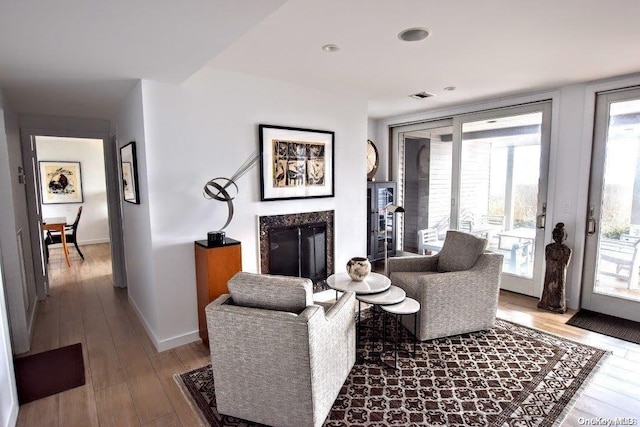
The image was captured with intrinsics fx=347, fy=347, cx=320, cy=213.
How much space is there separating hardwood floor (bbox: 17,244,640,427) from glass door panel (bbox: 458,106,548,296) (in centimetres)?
49

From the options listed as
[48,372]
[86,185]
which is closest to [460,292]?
[48,372]

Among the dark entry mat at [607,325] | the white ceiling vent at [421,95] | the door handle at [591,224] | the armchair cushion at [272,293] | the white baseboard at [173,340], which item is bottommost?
the dark entry mat at [607,325]

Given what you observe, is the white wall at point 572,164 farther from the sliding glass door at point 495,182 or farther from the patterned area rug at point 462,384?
the patterned area rug at point 462,384

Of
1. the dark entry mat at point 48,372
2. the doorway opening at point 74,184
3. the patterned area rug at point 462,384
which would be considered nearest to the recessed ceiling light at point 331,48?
the patterned area rug at point 462,384

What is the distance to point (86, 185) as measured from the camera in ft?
25.8

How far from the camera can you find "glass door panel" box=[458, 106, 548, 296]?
4043mm

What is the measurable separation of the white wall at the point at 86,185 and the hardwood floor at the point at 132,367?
4.04 metres

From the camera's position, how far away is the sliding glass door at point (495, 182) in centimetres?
404

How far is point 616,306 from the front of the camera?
353cm

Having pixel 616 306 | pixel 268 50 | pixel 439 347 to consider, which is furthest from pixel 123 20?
pixel 616 306

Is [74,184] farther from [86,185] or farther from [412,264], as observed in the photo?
[412,264]

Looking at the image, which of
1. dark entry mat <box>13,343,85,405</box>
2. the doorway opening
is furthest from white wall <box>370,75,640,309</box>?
the doorway opening

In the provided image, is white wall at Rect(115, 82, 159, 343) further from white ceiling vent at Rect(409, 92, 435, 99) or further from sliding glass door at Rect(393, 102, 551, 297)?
sliding glass door at Rect(393, 102, 551, 297)

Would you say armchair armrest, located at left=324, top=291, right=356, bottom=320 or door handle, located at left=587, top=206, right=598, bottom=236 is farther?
door handle, located at left=587, top=206, right=598, bottom=236
